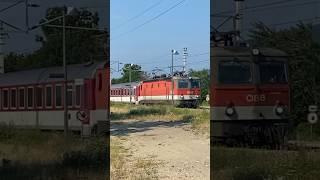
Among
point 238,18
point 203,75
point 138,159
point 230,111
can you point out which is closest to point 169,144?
point 138,159

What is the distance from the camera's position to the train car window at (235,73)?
19.5ft

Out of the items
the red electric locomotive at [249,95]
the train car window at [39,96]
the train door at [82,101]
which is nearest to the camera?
the train door at [82,101]

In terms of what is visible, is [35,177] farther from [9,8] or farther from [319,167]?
[319,167]

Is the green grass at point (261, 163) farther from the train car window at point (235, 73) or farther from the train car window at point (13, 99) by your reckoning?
the train car window at point (13, 99)

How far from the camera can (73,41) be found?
18.8ft

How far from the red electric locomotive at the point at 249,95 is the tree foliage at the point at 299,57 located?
81mm

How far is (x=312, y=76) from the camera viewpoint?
6.07 m

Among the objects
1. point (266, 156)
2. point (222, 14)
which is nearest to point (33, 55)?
point (222, 14)

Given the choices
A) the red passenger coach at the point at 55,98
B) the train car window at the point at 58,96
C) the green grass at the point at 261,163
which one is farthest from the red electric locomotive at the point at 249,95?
the train car window at the point at 58,96

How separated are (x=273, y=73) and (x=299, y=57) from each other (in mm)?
347

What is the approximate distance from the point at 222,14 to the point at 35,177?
8.68ft

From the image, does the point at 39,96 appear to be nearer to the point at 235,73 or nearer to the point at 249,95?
the point at 235,73

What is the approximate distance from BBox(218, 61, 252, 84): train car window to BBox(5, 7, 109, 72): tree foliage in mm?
1315

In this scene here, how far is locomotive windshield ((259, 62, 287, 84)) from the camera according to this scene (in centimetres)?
606
